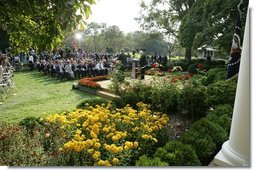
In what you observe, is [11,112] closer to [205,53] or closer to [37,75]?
[37,75]

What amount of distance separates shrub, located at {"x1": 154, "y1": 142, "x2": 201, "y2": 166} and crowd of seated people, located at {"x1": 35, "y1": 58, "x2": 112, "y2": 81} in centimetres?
861

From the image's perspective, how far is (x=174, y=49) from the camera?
21.0 feet

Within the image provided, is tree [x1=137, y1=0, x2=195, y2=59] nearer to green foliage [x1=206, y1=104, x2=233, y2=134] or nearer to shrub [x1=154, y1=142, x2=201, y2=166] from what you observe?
green foliage [x1=206, y1=104, x2=233, y2=134]

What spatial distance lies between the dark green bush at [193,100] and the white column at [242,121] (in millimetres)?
3007

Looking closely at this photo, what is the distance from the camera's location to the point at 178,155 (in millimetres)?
3273

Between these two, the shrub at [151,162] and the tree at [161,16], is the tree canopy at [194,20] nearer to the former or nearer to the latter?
the tree at [161,16]

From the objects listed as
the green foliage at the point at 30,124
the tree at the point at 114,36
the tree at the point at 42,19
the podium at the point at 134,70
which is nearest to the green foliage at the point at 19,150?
the green foliage at the point at 30,124

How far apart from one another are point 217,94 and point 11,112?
180 inches

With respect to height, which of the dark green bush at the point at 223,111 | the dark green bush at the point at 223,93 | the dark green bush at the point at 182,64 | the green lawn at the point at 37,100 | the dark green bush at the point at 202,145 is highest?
the dark green bush at the point at 182,64

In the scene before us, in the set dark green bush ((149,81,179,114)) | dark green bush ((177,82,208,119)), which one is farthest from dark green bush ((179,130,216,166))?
dark green bush ((149,81,179,114))

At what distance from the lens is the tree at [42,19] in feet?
A: 10.4

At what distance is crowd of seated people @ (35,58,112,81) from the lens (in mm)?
12281

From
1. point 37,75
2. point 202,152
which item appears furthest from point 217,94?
point 37,75

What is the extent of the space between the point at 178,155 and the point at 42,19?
2426 mm
